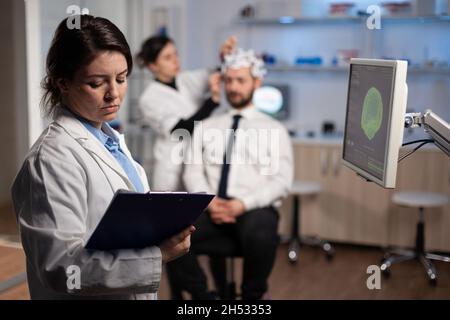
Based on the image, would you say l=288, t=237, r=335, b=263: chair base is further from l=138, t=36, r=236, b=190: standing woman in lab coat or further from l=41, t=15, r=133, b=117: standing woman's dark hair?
l=41, t=15, r=133, b=117: standing woman's dark hair

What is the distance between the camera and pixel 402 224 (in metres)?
4.10

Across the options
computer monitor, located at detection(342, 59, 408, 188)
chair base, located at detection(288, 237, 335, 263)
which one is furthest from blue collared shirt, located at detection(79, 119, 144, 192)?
chair base, located at detection(288, 237, 335, 263)

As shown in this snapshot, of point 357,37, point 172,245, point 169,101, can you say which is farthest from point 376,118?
point 357,37

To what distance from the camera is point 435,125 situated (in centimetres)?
139

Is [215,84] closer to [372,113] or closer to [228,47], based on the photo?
[228,47]

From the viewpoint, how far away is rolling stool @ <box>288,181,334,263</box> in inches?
157

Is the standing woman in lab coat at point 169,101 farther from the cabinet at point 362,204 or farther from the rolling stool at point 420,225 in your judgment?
the rolling stool at point 420,225

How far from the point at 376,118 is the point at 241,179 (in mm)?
1465

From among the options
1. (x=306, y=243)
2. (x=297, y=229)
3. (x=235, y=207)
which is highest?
(x=235, y=207)

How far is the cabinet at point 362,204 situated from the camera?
3996 mm

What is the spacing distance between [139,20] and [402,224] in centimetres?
231
